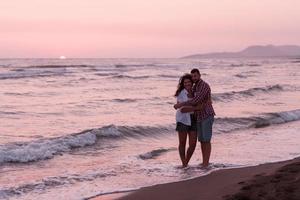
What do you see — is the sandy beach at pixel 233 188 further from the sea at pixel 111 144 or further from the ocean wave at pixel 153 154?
the ocean wave at pixel 153 154

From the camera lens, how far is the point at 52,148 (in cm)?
1126

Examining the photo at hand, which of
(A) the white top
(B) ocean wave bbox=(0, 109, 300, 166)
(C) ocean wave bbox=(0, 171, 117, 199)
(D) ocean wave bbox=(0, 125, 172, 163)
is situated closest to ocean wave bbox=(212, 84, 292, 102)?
(B) ocean wave bbox=(0, 109, 300, 166)

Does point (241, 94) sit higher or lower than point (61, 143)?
lower

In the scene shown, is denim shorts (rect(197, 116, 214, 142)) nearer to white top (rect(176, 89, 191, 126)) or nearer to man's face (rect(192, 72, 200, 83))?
white top (rect(176, 89, 191, 126))

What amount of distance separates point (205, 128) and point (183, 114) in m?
0.44

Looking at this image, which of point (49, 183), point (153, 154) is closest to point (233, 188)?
point (49, 183)

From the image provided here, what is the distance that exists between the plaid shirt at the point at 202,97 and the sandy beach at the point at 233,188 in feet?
3.46

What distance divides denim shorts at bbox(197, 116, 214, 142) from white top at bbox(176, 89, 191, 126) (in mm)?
192

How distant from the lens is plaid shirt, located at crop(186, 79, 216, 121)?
8.98 meters

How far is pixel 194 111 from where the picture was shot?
910 cm

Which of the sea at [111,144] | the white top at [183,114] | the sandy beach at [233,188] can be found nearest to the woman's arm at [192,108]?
the white top at [183,114]

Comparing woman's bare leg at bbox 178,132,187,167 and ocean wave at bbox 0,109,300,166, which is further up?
woman's bare leg at bbox 178,132,187,167

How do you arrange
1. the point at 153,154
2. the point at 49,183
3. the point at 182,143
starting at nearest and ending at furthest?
the point at 49,183, the point at 182,143, the point at 153,154

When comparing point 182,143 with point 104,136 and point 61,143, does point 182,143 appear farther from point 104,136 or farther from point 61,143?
point 104,136
